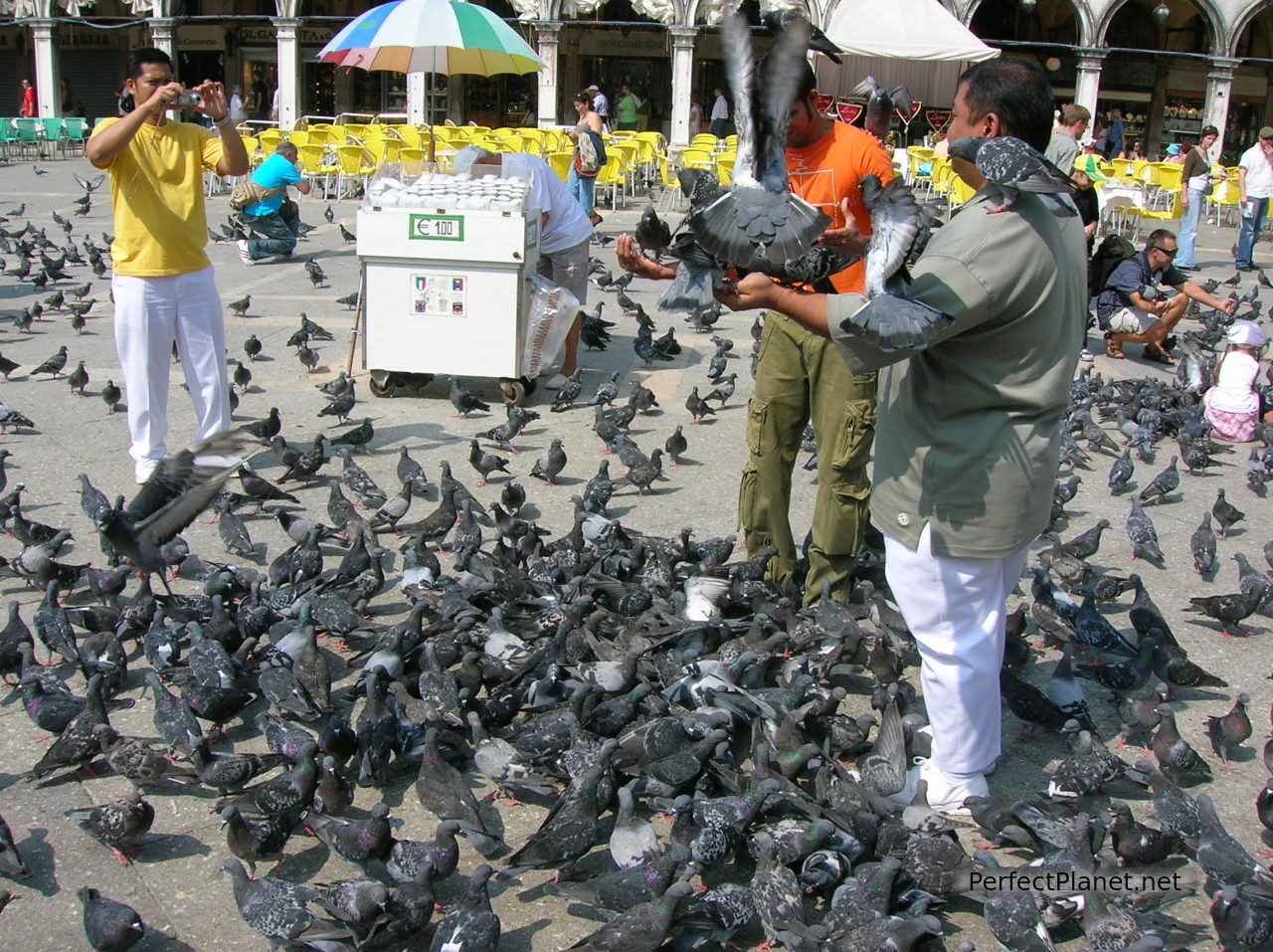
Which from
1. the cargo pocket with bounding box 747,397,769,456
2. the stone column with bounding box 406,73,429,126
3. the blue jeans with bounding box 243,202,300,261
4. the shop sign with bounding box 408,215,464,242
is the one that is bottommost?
the cargo pocket with bounding box 747,397,769,456

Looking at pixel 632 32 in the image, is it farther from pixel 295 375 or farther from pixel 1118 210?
pixel 295 375

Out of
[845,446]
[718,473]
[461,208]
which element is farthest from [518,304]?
[845,446]

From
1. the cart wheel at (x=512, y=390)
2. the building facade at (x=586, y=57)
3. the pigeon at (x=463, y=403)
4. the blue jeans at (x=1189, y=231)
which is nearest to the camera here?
the pigeon at (x=463, y=403)

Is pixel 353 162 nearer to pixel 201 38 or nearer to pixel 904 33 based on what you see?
pixel 904 33

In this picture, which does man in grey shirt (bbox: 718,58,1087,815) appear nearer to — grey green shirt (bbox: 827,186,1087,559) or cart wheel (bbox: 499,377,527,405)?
grey green shirt (bbox: 827,186,1087,559)

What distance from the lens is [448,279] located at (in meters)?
8.40

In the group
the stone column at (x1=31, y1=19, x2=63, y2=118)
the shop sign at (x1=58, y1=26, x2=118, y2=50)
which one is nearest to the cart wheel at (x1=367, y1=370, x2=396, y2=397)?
the stone column at (x1=31, y1=19, x2=63, y2=118)

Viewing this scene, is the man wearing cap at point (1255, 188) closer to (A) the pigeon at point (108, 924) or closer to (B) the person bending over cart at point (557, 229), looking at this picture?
(B) the person bending over cart at point (557, 229)

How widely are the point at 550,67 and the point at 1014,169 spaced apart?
29309mm

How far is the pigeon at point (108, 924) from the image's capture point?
123 inches

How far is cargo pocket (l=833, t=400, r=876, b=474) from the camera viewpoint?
15.4 ft

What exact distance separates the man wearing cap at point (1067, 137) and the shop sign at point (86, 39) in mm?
34012

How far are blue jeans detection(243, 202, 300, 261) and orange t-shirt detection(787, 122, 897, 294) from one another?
10927 millimetres

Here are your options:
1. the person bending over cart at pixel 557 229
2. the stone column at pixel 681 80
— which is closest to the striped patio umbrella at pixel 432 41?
the person bending over cart at pixel 557 229
